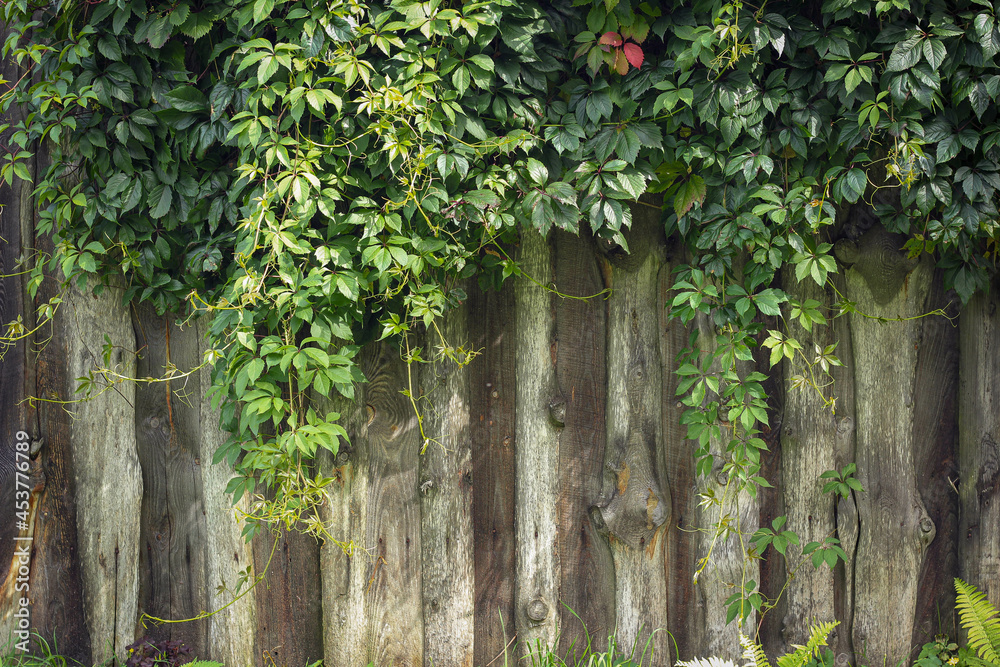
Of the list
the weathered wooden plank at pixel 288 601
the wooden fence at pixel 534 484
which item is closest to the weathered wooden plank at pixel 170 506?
the wooden fence at pixel 534 484

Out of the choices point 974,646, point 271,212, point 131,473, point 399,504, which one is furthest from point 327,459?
point 974,646

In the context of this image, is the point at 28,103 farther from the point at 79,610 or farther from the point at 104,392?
the point at 79,610

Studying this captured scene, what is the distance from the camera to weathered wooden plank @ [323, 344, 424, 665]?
2.24 m

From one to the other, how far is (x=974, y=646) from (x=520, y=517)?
1536 mm

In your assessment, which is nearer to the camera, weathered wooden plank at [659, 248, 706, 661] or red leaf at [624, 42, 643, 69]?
red leaf at [624, 42, 643, 69]

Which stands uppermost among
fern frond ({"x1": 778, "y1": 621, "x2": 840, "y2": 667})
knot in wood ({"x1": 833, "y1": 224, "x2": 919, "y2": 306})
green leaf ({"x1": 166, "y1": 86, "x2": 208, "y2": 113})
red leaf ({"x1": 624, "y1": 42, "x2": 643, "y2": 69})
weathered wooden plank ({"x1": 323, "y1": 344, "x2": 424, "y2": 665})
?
red leaf ({"x1": 624, "y1": 42, "x2": 643, "y2": 69})

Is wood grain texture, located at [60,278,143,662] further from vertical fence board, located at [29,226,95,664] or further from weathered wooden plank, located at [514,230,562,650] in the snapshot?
weathered wooden plank, located at [514,230,562,650]

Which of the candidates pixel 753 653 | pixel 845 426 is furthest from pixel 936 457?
pixel 753 653

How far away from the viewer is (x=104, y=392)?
2.24 metres

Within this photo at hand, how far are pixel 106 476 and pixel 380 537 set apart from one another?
985 mm

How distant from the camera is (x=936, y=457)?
2.28 m

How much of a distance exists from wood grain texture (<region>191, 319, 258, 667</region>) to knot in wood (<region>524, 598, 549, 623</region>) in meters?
0.94

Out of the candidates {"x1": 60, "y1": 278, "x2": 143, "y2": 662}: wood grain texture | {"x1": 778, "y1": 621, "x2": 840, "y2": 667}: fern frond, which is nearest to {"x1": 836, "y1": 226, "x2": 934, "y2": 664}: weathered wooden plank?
{"x1": 778, "y1": 621, "x2": 840, "y2": 667}: fern frond

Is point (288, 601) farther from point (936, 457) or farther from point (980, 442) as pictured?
point (980, 442)
